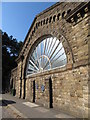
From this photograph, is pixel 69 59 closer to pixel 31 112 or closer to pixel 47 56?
pixel 47 56

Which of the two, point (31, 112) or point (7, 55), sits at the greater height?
point (7, 55)

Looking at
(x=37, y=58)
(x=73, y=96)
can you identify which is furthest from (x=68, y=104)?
(x=37, y=58)

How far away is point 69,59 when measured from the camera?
714 centimetres

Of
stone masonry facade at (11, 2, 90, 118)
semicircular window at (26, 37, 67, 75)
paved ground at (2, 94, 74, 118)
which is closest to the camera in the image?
stone masonry facade at (11, 2, 90, 118)

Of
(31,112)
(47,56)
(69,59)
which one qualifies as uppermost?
(47,56)

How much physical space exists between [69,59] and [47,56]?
3.02 m

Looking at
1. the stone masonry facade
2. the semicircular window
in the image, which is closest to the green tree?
the semicircular window

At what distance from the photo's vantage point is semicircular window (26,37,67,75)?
8344 mm

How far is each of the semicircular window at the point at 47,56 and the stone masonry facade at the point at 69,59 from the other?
48 cm

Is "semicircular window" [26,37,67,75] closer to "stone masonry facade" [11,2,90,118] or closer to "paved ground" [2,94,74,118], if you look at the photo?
"stone masonry facade" [11,2,90,118]

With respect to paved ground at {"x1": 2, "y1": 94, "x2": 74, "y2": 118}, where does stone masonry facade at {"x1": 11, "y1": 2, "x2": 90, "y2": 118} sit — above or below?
above

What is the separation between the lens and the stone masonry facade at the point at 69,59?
5.64 metres

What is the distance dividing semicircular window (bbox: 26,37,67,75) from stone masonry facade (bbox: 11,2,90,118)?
48 cm

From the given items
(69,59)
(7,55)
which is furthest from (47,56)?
(7,55)
